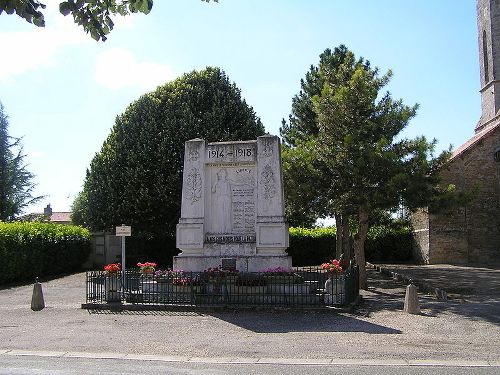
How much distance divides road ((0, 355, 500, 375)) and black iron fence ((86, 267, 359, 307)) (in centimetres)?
532

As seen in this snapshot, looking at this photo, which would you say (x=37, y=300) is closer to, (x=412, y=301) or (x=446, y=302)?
(x=412, y=301)

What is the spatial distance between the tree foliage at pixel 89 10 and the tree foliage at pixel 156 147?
2250 cm

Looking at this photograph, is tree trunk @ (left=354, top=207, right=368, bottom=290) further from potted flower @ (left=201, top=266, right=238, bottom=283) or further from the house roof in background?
the house roof in background

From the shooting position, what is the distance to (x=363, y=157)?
17266 mm

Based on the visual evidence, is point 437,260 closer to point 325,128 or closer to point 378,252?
point 378,252

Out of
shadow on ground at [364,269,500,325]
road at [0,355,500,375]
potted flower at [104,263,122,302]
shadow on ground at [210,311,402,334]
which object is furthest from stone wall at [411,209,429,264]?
road at [0,355,500,375]

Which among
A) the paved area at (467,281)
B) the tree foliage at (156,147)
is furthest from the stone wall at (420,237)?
the tree foliage at (156,147)

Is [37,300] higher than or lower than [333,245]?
lower

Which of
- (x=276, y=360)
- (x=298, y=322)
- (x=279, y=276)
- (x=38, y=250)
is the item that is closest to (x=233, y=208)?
(x=279, y=276)

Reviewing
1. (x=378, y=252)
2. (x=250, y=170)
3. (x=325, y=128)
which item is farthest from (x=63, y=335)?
(x=378, y=252)

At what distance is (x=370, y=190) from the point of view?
58.1 feet

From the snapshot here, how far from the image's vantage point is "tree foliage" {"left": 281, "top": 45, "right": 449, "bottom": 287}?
17391mm

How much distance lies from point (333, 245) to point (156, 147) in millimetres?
13526

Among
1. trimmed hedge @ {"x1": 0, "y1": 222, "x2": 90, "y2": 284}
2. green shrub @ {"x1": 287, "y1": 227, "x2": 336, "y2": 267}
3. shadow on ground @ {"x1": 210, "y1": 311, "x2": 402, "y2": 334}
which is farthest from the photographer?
green shrub @ {"x1": 287, "y1": 227, "x2": 336, "y2": 267}
